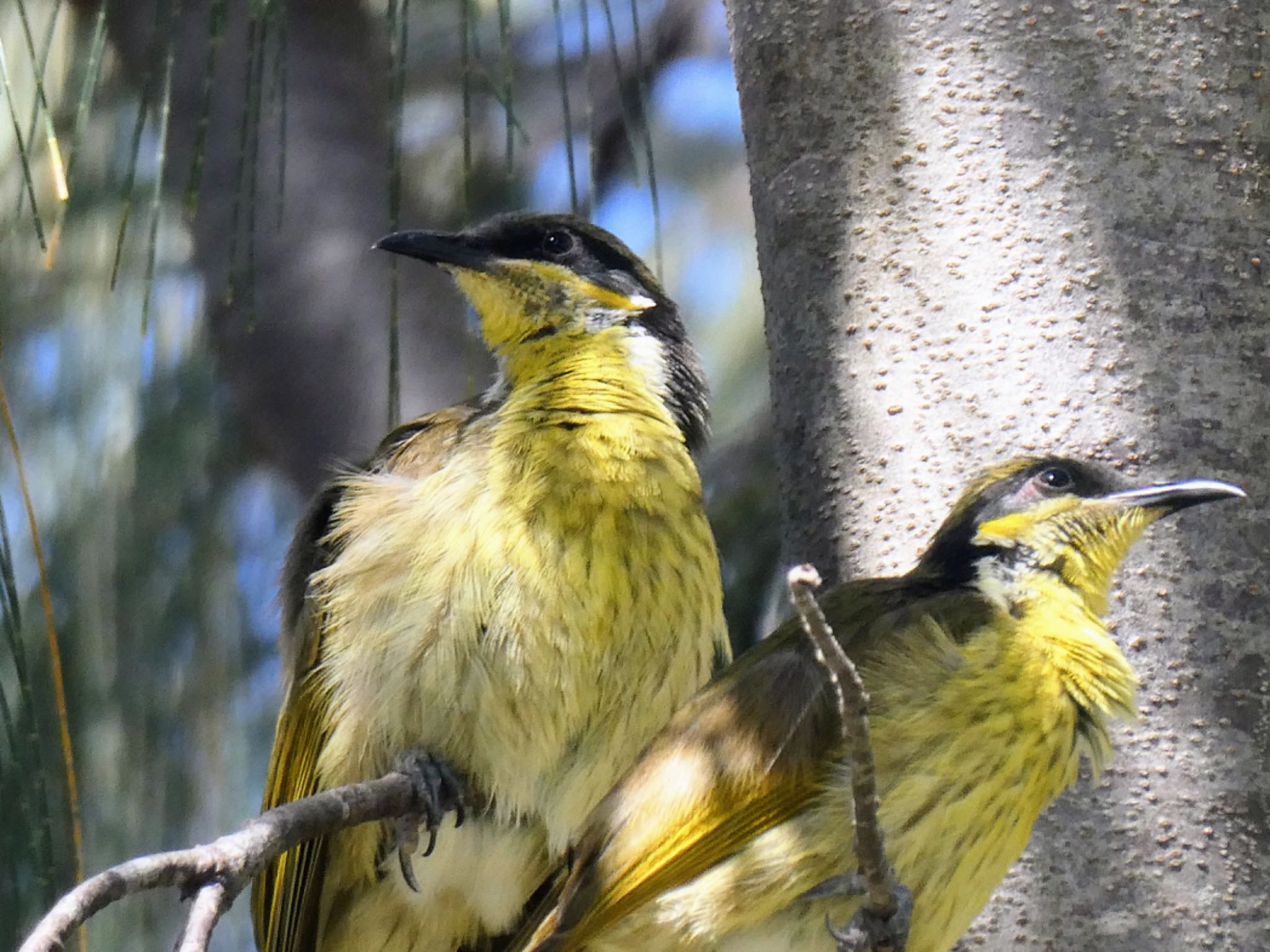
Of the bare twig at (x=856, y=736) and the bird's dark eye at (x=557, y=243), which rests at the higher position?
the bird's dark eye at (x=557, y=243)

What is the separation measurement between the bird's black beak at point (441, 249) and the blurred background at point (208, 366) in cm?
18

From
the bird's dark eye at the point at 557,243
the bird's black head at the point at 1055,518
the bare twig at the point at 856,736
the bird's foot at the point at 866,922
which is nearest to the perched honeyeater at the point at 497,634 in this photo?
the bird's dark eye at the point at 557,243

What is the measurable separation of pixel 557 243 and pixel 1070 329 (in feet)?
3.48

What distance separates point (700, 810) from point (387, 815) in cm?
51

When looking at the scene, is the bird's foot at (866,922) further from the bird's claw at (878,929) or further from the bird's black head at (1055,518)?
the bird's black head at (1055,518)

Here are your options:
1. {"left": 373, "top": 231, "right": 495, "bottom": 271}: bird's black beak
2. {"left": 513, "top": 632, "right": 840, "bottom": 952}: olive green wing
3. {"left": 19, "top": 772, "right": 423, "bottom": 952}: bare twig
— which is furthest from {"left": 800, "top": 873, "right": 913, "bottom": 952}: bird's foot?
{"left": 373, "top": 231, "right": 495, "bottom": 271}: bird's black beak

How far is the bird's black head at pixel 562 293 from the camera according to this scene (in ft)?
9.65

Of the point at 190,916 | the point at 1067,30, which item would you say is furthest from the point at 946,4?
the point at 190,916

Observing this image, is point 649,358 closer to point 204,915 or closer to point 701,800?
point 701,800

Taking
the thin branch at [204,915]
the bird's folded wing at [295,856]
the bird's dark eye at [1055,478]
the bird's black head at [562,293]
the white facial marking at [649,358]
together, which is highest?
the bird's black head at [562,293]

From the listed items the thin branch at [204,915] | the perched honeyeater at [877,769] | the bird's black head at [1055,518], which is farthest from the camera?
the bird's black head at [1055,518]

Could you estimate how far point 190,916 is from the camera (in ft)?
5.56

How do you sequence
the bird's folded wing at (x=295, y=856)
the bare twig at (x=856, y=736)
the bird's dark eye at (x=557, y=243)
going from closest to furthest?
the bare twig at (x=856, y=736), the bird's folded wing at (x=295, y=856), the bird's dark eye at (x=557, y=243)

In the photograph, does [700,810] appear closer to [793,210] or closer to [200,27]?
[793,210]
